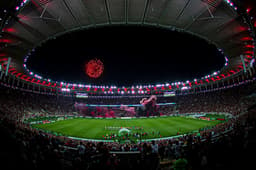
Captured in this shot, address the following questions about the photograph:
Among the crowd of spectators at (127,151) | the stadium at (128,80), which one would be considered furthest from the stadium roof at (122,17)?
the crowd of spectators at (127,151)

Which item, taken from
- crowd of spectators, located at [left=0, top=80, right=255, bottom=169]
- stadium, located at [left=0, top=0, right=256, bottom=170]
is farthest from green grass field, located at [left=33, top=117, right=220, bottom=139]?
crowd of spectators, located at [left=0, top=80, right=255, bottom=169]

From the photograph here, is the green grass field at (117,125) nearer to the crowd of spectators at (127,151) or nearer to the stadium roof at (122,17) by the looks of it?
the crowd of spectators at (127,151)

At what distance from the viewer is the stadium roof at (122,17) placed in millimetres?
15055

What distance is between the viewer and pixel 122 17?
18.3 meters

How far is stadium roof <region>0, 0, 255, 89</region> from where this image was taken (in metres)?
15.1

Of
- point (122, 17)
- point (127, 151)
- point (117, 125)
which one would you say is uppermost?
point (122, 17)

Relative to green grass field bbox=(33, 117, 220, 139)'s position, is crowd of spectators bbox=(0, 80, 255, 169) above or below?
above

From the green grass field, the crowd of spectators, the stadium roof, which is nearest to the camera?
the crowd of spectators

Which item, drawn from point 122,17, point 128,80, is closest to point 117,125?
point 122,17

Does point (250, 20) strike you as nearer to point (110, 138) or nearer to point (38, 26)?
point (110, 138)

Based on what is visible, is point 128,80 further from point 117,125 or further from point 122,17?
point 122,17

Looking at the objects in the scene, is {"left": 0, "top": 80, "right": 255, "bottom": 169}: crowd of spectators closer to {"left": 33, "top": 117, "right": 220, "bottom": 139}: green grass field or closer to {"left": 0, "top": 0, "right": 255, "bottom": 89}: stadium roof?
{"left": 33, "top": 117, "right": 220, "bottom": 139}: green grass field

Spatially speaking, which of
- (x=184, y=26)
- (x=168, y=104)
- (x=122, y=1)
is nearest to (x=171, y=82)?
(x=168, y=104)

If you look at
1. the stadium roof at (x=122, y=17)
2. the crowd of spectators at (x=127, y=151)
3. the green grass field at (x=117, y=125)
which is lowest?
the green grass field at (x=117, y=125)
